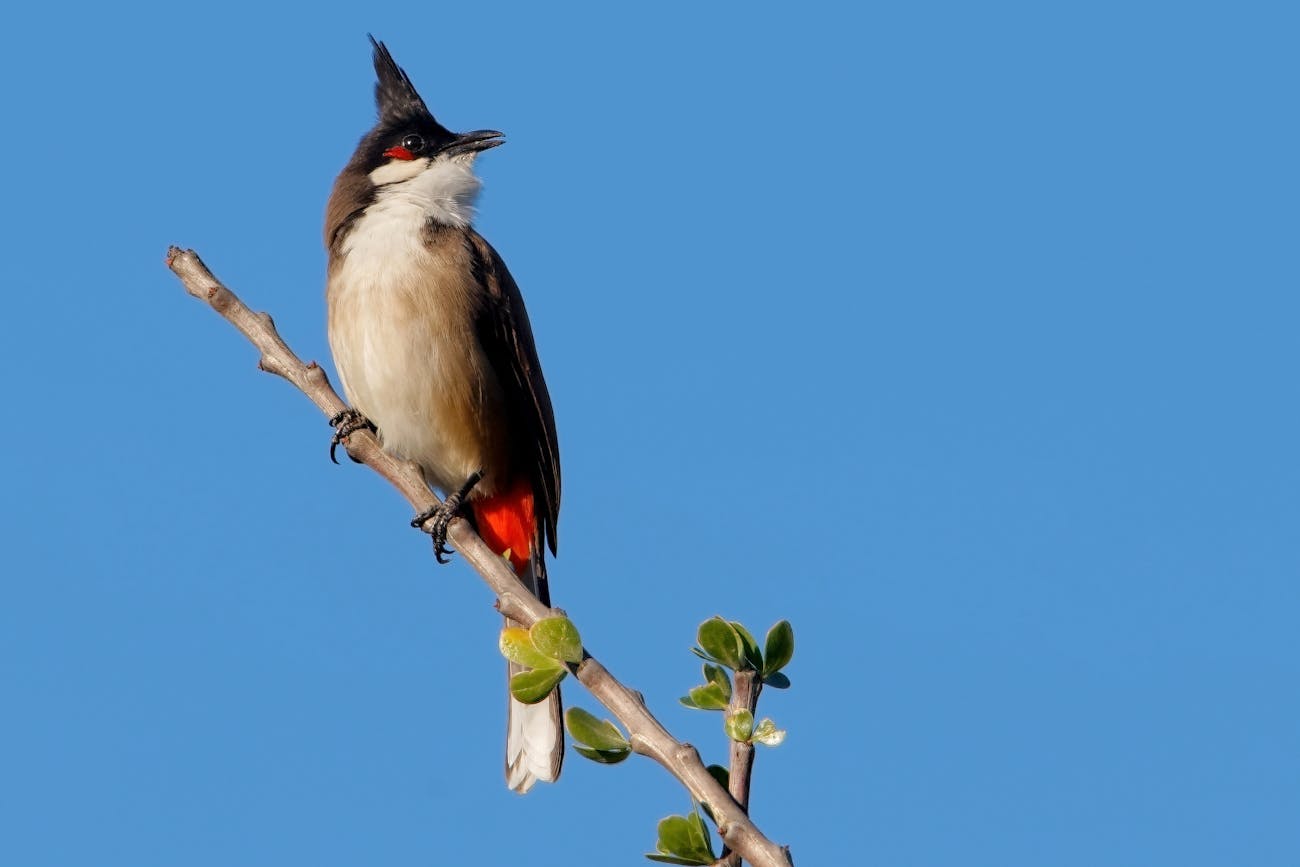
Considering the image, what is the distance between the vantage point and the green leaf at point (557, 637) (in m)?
1.85

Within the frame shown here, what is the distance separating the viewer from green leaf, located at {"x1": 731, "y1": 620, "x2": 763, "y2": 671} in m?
1.80

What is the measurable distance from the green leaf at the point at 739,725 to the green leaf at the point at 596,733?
129 mm

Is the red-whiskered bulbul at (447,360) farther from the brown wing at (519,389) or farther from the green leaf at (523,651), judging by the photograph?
the green leaf at (523,651)

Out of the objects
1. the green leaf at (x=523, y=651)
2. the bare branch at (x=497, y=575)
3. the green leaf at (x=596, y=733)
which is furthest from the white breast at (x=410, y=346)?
the green leaf at (x=596, y=733)

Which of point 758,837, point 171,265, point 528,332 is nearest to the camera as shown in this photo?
point 758,837

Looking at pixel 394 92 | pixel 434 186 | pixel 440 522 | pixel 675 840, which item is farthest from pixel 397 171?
pixel 675 840

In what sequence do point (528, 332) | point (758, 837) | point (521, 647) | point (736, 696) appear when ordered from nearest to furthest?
1. point (758, 837)
2. point (736, 696)
3. point (521, 647)
4. point (528, 332)

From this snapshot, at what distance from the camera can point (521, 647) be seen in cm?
196

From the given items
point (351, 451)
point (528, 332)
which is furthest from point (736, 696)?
point (528, 332)

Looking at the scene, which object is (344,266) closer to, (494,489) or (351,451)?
(494,489)

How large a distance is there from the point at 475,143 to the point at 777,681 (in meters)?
4.37

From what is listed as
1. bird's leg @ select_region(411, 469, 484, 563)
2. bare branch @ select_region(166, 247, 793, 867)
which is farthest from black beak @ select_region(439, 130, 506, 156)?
bare branch @ select_region(166, 247, 793, 867)

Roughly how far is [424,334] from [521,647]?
3310mm

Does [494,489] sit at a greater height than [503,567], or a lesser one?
→ greater
